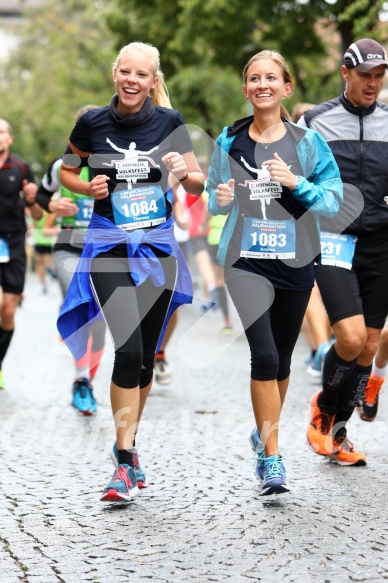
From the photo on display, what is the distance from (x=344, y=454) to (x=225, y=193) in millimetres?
1698

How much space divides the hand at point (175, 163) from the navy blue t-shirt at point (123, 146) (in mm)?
131

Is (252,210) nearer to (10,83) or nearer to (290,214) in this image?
(290,214)

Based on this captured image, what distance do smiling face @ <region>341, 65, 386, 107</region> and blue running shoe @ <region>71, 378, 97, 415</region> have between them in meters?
3.06

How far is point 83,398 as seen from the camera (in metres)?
8.04

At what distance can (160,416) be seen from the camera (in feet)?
26.1

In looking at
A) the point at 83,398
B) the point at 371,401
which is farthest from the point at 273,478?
the point at 83,398

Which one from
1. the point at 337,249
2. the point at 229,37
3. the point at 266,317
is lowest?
the point at 266,317

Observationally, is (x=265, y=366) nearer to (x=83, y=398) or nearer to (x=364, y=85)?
(x=364, y=85)

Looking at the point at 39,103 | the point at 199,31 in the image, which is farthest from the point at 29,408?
the point at 39,103

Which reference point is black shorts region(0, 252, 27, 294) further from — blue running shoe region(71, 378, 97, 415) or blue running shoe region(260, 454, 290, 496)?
blue running shoe region(260, 454, 290, 496)

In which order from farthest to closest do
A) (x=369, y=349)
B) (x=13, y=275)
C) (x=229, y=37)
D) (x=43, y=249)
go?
1. (x=43, y=249)
2. (x=229, y=37)
3. (x=13, y=275)
4. (x=369, y=349)

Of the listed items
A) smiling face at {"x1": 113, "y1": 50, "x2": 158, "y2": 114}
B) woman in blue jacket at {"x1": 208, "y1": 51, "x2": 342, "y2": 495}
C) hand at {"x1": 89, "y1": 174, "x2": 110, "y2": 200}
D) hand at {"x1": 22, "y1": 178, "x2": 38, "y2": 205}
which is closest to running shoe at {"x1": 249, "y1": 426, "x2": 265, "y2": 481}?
woman in blue jacket at {"x1": 208, "y1": 51, "x2": 342, "y2": 495}

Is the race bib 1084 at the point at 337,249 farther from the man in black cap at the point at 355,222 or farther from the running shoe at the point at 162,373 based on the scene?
the running shoe at the point at 162,373

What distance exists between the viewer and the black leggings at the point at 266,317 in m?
5.30
